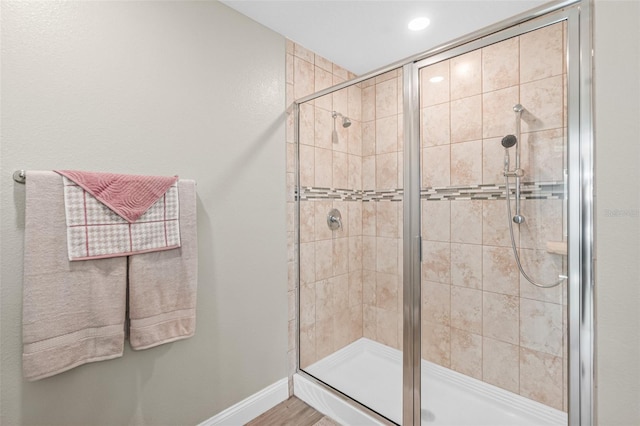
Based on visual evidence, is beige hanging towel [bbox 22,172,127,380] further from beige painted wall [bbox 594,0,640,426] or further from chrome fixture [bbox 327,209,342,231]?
beige painted wall [bbox 594,0,640,426]

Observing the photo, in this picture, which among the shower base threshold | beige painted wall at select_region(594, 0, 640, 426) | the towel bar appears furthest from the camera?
the shower base threshold

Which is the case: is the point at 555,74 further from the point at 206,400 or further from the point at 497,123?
the point at 206,400

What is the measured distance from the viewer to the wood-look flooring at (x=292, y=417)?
1712 millimetres

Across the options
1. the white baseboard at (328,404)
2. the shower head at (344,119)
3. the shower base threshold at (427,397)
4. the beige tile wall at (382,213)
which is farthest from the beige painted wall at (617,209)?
the shower head at (344,119)

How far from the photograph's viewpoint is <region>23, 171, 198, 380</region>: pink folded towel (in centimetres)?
104

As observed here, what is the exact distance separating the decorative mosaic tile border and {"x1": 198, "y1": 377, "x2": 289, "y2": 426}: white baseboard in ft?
3.91

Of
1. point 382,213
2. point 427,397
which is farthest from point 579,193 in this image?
point 427,397

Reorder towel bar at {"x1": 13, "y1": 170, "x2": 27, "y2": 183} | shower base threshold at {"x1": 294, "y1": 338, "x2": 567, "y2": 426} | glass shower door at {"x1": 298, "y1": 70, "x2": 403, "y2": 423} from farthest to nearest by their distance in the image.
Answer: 1. glass shower door at {"x1": 298, "y1": 70, "x2": 403, "y2": 423}
2. shower base threshold at {"x1": 294, "y1": 338, "x2": 567, "y2": 426}
3. towel bar at {"x1": 13, "y1": 170, "x2": 27, "y2": 183}

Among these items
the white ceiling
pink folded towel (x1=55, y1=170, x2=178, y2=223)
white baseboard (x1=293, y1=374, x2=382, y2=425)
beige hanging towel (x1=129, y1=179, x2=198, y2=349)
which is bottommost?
white baseboard (x1=293, y1=374, x2=382, y2=425)

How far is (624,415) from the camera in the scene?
0.97 metres

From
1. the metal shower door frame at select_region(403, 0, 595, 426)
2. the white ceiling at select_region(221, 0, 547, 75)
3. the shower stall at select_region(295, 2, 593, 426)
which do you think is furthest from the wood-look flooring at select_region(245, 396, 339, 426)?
the white ceiling at select_region(221, 0, 547, 75)

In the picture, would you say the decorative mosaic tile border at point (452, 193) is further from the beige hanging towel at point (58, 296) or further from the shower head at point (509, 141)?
the beige hanging towel at point (58, 296)

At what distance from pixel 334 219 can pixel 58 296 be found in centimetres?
137

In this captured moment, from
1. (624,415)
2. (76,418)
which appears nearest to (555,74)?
(624,415)
